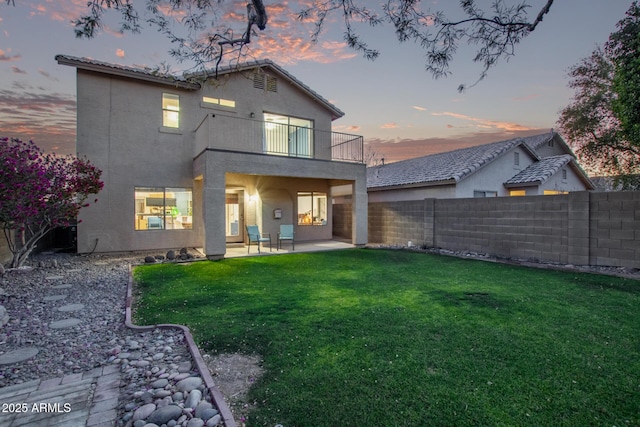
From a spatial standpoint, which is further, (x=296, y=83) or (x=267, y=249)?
(x=296, y=83)

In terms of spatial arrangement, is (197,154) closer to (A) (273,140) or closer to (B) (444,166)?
(A) (273,140)

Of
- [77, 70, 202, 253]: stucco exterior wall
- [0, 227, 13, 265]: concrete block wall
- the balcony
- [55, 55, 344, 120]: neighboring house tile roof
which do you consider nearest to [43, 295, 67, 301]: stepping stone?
[0, 227, 13, 265]: concrete block wall

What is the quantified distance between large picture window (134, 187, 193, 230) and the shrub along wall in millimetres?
8917

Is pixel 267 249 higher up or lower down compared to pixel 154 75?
lower down

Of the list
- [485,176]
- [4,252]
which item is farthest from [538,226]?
[4,252]

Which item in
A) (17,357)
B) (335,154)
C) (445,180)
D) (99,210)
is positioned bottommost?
(17,357)

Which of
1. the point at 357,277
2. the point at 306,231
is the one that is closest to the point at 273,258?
the point at 357,277

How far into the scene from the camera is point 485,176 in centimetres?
1571

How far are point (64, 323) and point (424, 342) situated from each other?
5.20 m

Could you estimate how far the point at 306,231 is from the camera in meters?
16.1

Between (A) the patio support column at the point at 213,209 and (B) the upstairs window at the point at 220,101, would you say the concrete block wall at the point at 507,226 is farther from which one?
(B) the upstairs window at the point at 220,101

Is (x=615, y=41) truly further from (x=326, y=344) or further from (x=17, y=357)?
(x=17, y=357)

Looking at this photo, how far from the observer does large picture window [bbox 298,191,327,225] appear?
632 inches

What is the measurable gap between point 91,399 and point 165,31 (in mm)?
5844
